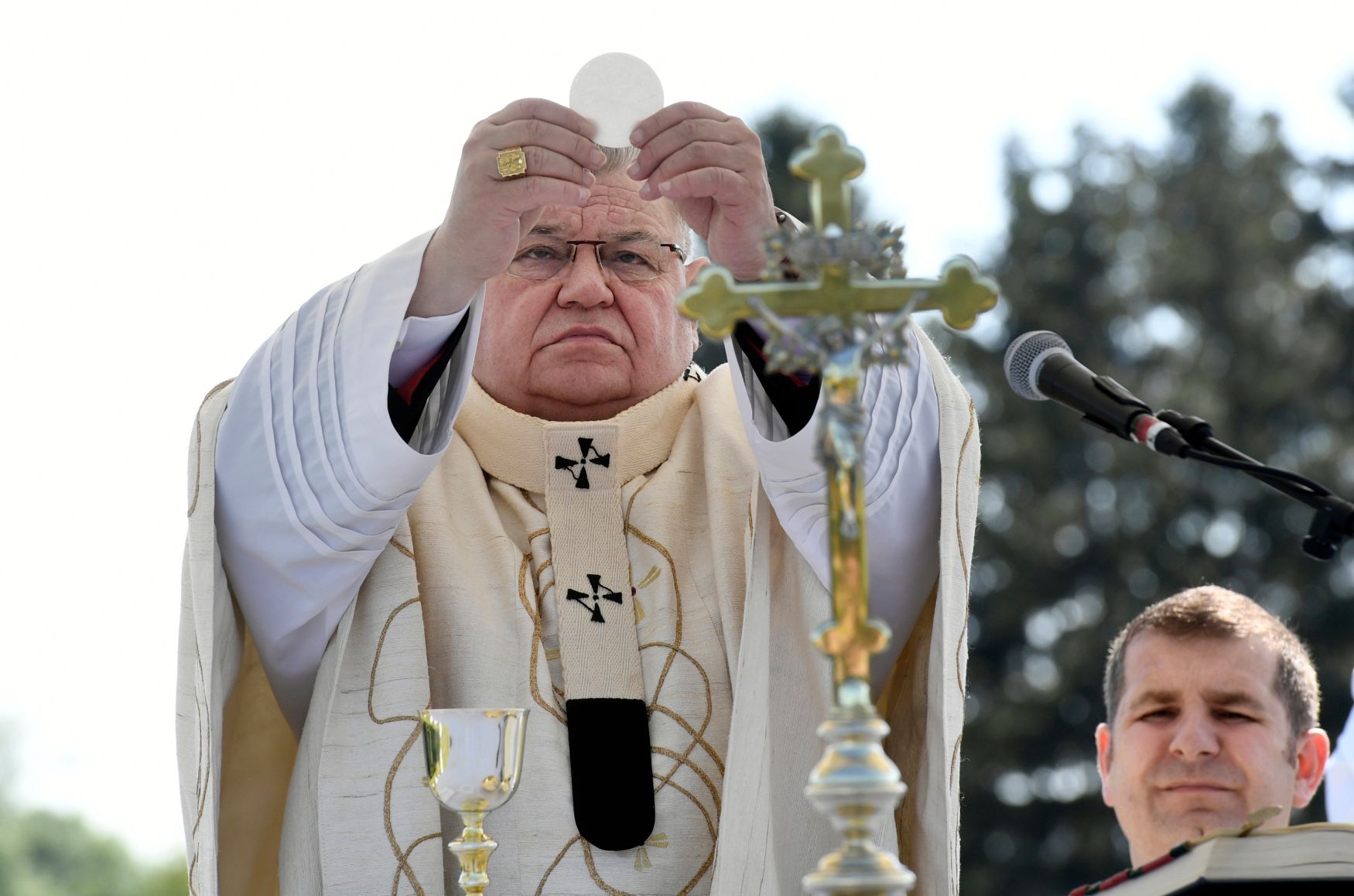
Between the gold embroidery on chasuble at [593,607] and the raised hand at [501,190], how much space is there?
0.60 metres

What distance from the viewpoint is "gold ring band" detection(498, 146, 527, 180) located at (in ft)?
10.3

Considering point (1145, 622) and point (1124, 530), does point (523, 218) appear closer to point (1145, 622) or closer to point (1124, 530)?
point (1145, 622)

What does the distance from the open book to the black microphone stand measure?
620mm

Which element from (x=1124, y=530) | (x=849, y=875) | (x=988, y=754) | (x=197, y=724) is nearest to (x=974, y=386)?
(x=1124, y=530)

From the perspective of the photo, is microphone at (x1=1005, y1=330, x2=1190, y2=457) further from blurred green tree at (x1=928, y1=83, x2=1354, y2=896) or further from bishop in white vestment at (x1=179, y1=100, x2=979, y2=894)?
blurred green tree at (x1=928, y1=83, x2=1354, y2=896)

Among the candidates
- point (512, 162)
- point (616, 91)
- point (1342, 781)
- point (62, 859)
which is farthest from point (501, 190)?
point (62, 859)

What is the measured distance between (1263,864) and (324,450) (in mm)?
1791

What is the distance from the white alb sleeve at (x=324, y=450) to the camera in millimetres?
3430

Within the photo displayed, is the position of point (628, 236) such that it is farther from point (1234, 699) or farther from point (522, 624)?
point (1234, 699)

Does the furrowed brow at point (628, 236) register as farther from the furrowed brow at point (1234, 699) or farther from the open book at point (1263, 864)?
the open book at point (1263, 864)

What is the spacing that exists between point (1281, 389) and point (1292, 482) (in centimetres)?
2074

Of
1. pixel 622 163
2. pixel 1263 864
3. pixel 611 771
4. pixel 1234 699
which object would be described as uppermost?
pixel 622 163

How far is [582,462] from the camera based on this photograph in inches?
156

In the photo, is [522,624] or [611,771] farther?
[522,624]
